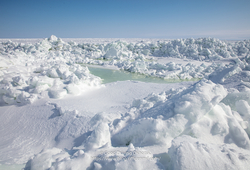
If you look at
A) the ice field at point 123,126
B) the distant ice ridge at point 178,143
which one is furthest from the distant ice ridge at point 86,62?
the distant ice ridge at point 178,143

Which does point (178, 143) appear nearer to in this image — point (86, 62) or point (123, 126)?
point (123, 126)

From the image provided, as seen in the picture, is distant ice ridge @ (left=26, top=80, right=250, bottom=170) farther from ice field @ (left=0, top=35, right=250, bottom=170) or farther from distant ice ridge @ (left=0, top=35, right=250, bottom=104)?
distant ice ridge @ (left=0, top=35, right=250, bottom=104)

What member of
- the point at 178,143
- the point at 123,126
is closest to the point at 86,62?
the point at 123,126

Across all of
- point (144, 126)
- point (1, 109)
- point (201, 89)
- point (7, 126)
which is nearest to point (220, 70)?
point (201, 89)

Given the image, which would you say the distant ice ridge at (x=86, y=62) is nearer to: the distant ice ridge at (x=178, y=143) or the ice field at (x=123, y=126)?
the ice field at (x=123, y=126)

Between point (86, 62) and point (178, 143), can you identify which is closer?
point (178, 143)

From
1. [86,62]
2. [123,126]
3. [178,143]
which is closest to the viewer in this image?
[178,143]
